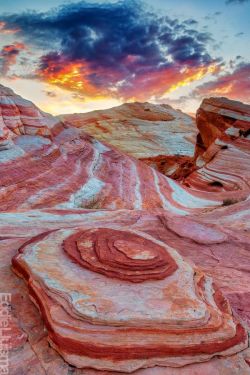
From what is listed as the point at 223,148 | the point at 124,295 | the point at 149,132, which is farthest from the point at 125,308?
the point at 149,132

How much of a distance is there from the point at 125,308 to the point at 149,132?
31302 millimetres

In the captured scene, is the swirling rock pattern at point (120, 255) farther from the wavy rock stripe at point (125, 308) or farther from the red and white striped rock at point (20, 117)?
the red and white striped rock at point (20, 117)

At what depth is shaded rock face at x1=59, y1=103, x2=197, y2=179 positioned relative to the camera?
2897cm

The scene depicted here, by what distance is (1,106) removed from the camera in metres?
12.5

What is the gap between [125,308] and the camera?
3.03 metres

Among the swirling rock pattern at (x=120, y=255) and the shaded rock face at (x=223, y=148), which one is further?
the shaded rock face at (x=223, y=148)

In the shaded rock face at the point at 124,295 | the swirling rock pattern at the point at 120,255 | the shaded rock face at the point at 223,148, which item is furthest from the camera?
the shaded rock face at the point at 223,148

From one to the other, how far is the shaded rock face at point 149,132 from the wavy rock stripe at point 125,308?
20.6 metres

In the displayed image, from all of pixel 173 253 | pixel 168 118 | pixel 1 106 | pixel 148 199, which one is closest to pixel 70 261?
pixel 173 253

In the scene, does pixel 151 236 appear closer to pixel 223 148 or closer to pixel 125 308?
pixel 125 308

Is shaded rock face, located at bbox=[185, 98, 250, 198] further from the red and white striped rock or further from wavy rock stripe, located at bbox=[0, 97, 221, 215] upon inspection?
the red and white striped rock

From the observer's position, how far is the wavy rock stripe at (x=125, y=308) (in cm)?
271

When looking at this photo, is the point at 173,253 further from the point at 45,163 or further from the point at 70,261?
the point at 45,163

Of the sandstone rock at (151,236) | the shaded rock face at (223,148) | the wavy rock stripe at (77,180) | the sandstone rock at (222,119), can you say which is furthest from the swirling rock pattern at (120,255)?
the sandstone rock at (222,119)
